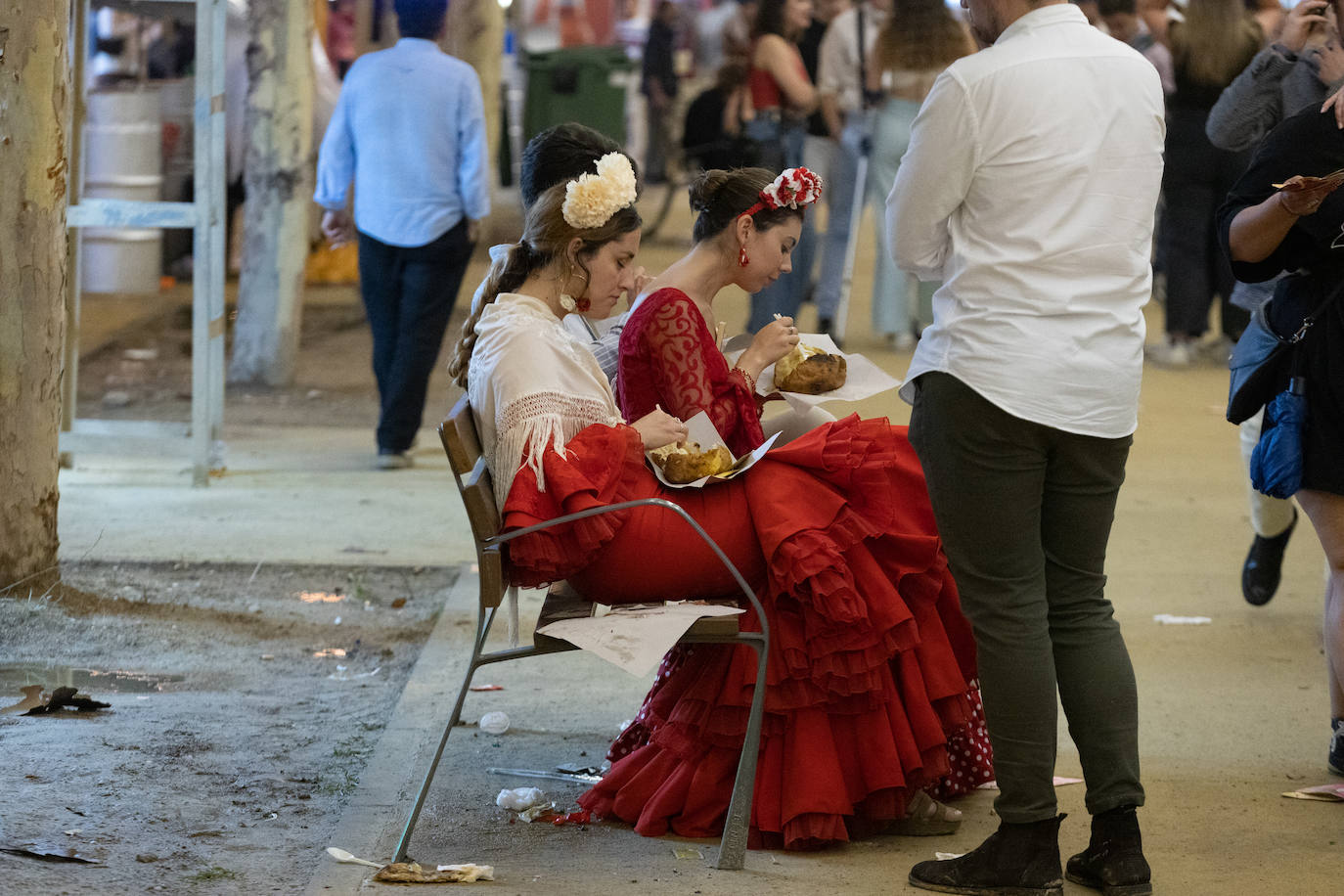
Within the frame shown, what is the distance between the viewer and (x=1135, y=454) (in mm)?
7809

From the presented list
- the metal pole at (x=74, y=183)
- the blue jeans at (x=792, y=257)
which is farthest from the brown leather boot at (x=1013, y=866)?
the blue jeans at (x=792, y=257)

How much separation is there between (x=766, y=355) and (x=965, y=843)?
1.23m

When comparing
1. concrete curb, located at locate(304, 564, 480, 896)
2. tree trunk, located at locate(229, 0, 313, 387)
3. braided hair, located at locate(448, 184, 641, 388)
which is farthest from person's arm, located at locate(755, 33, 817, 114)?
braided hair, located at locate(448, 184, 641, 388)

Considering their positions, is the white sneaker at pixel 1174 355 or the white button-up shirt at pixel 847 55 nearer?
the white button-up shirt at pixel 847 55

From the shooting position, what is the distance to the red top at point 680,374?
3646 mm

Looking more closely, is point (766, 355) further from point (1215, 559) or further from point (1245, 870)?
point (1215, 559)

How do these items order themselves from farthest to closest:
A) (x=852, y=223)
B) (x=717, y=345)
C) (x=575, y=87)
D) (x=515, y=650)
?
(x=575, y=87)
(x=852, y=223)
(x=717, y=345)
(x=515, y=650)

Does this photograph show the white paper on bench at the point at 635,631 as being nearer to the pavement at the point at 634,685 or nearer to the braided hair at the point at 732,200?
the pavement at the point at 634,685

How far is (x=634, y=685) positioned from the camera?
178 inches

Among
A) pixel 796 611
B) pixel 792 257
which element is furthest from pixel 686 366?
pixel 792 257

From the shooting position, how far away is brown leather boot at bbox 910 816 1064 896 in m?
3.03

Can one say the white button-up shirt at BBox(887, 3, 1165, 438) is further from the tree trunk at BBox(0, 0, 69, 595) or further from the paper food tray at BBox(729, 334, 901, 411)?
the tree trunk at BBox(0, 0, 69, 595)

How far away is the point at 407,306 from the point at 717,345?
3.35 m

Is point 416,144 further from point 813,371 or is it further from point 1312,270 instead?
point 1312,270
